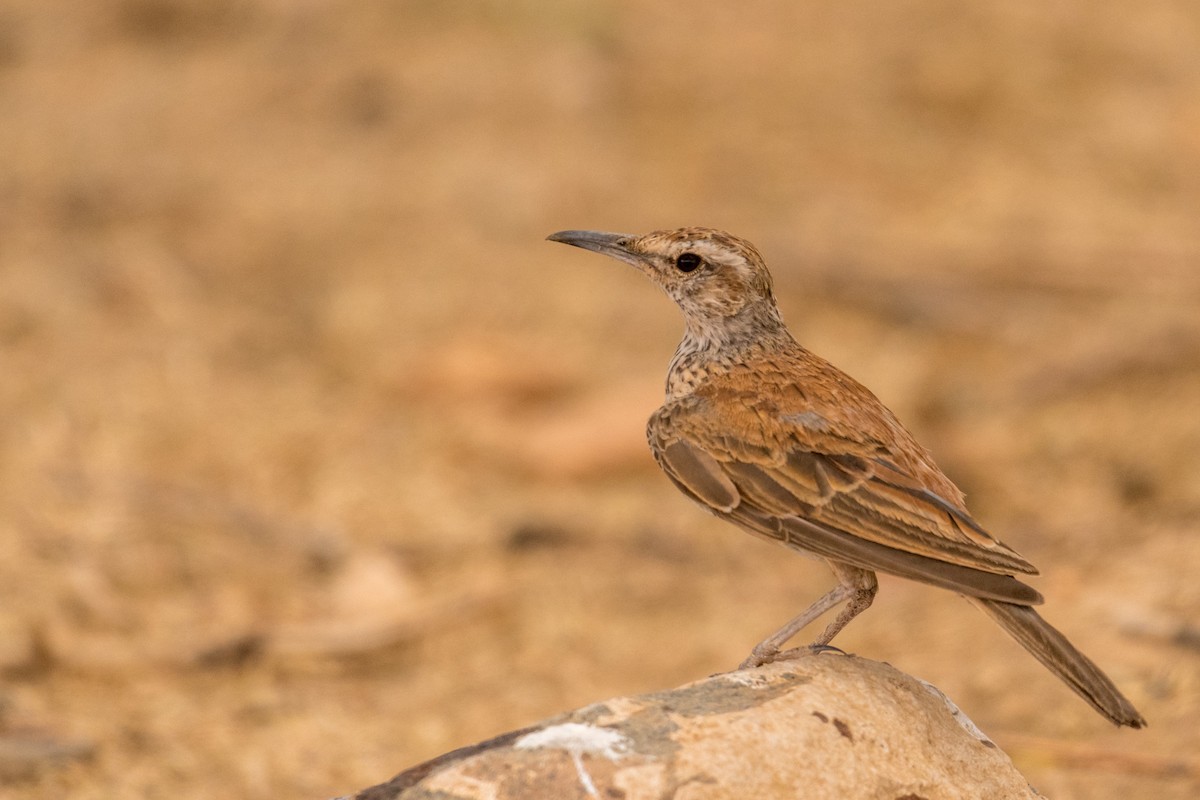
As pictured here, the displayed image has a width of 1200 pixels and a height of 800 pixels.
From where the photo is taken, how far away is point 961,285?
1209 cm

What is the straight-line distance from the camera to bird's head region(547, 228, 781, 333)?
5227 millimetres

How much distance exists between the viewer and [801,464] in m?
4.56

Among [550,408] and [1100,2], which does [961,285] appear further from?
[1100,2]

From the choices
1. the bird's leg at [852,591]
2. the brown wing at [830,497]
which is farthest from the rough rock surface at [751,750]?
the brown wing at [830,497]

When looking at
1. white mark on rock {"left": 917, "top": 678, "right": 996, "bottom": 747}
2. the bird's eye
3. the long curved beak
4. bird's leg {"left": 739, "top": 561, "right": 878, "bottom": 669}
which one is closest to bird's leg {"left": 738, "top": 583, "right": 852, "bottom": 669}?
bird's leg {"left": 739, "top": 561, "right": 878, "bottom": 669}

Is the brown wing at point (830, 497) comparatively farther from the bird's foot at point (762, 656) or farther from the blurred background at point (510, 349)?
the blurred background at point (510, 349)

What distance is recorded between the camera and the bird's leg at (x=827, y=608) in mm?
4352

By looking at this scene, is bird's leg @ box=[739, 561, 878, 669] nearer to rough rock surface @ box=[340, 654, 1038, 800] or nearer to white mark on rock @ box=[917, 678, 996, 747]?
rough rock surface @ box=[340, 654, 1038, 800]


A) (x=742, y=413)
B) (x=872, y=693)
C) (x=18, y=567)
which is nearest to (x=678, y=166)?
(x=18, y=567)

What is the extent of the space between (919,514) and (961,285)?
8.16 meters

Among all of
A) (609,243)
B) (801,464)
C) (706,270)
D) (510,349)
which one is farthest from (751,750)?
(510,349)

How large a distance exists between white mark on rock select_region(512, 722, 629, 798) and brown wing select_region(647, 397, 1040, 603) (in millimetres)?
990

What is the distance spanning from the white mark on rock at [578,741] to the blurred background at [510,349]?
2.72m

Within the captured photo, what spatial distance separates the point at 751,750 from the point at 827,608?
812 millimetres
